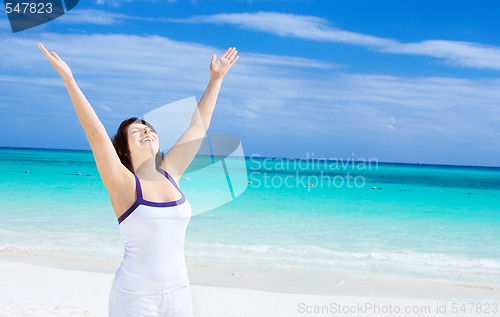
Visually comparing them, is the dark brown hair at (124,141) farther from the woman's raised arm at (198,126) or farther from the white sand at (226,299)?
the white sand at (226,299)

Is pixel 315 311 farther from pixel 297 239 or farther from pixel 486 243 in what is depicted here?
pixel 486 243

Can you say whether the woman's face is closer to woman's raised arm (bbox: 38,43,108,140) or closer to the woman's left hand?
woman's raised arm (bbox: 38,43,108,140)

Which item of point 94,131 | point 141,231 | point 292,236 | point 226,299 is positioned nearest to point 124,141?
point 94,131

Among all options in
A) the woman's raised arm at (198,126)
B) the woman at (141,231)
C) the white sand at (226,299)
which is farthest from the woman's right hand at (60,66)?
the white sand at (226,299)

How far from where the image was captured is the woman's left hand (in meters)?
2.72

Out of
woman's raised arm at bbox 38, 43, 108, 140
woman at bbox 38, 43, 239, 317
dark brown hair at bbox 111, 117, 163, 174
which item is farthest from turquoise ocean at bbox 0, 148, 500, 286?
woman's raised arm at bbox 38, 43, 108, 140

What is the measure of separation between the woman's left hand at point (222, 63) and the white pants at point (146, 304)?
3.91 ft

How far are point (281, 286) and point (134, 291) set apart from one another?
5453mm

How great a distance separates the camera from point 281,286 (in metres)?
7.25

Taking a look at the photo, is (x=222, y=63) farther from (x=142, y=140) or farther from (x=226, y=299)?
(x=226, y=299)

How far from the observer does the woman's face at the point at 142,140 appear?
89.0 inches

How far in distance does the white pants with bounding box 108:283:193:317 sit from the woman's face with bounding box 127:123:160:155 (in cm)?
61

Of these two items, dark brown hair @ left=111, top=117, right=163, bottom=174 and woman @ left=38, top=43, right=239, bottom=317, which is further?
dark brown hair @ left=111, top=117, right=163, bottom=174

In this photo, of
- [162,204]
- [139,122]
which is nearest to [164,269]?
[162,204]
